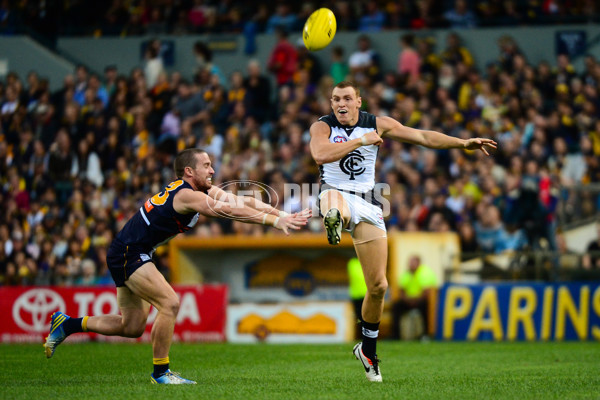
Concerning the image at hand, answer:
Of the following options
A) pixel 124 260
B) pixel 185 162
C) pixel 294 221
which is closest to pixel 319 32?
pixel 185 162

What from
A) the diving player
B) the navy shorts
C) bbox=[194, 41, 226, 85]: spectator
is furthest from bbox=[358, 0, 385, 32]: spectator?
the navy shorts

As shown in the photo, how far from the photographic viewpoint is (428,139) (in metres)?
8.93

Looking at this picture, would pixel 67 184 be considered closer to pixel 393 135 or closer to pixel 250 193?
pixel 250 193

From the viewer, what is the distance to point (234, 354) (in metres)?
13.1

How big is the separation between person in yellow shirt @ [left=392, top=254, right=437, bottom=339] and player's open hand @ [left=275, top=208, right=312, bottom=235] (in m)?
9.20

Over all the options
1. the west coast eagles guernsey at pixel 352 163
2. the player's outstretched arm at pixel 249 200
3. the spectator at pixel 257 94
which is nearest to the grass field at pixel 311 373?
the player's outstretched arm at pixel 249 200

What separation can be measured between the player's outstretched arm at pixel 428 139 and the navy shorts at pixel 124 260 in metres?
2.55

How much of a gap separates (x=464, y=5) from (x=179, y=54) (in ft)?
23.9

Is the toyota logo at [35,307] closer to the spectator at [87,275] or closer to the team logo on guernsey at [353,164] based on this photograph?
the spectator at [87,275]

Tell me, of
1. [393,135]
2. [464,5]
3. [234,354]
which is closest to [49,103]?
[464,5]

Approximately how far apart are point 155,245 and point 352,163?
2020mm

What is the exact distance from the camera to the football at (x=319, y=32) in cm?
1122

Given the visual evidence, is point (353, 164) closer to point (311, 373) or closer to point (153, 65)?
point (311, 373)

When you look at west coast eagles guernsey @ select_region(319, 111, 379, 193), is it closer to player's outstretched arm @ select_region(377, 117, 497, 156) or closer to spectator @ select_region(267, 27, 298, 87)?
player's outstretched arm @ select_region(377, 117, 497, 156)
